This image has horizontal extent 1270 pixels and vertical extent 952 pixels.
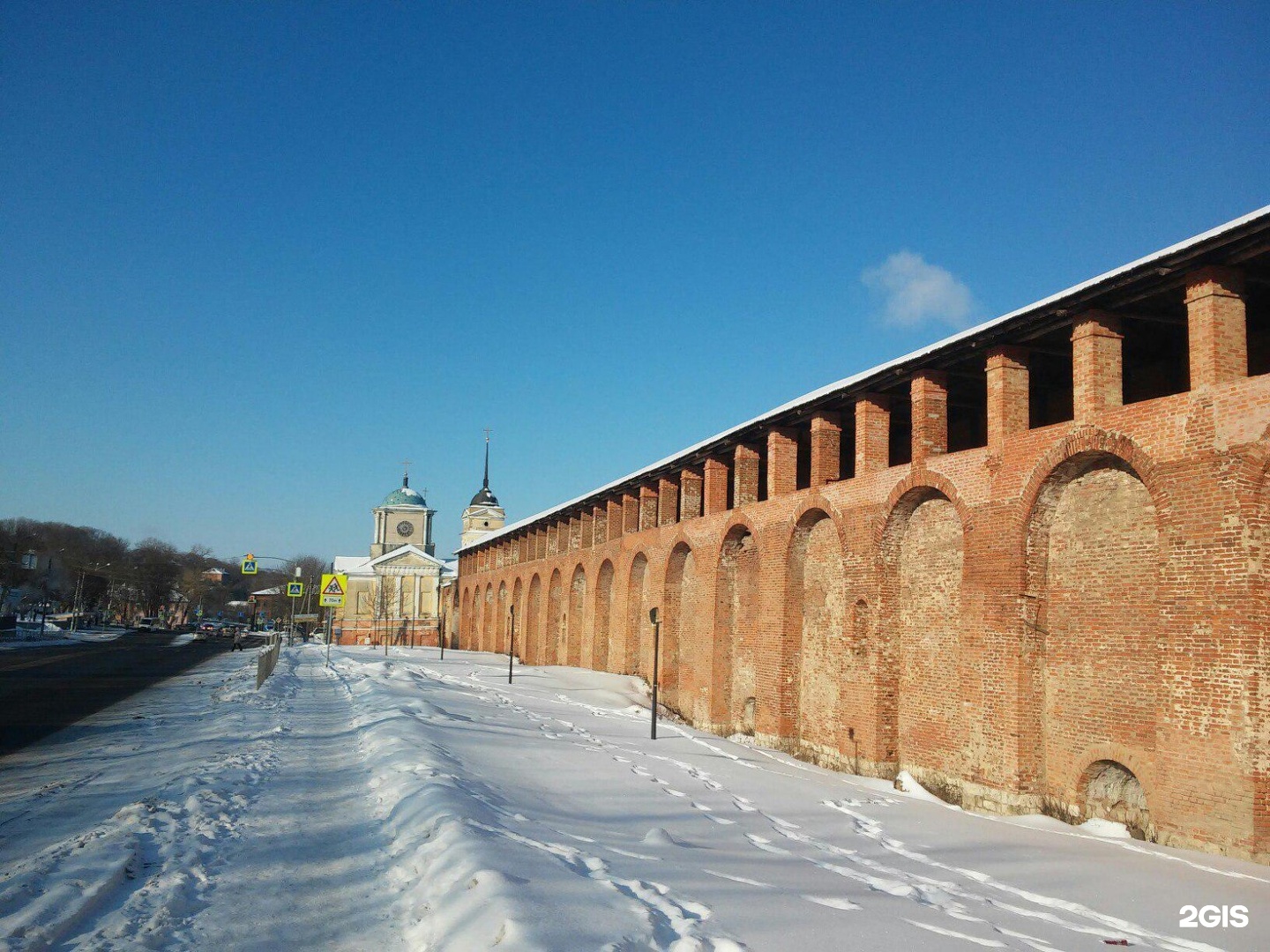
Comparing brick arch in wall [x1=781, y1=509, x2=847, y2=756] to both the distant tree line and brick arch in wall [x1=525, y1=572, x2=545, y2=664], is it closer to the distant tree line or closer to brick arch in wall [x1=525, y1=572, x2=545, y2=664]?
brick arch in wall [x1=525, y1=572, x2=545, y2=664]

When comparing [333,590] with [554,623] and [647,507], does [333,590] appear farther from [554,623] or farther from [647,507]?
[554,623]

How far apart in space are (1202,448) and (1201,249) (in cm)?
232

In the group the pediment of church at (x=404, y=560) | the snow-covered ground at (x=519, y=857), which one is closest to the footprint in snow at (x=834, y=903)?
the snow-covered ground at (x=519, y=857)

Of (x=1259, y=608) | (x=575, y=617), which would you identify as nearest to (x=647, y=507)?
(x=575, y=617)

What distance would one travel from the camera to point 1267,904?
8000mm

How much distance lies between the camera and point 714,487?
78.8ft

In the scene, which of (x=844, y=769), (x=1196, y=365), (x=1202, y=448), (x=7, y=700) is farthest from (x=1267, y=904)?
(x=7, y=700)

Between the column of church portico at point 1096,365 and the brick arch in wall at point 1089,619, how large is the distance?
68 cm

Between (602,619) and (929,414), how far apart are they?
18.4 metres

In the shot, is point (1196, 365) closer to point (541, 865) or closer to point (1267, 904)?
point (1267, 904)

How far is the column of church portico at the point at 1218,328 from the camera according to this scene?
10711 mm

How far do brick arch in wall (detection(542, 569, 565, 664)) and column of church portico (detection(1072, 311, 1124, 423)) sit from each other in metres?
26.6

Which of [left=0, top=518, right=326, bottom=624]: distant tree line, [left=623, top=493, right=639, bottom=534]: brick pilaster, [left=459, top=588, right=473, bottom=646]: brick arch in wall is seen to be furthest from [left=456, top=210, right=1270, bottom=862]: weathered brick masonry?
[left=0, top=518, right=326, bottom=624]: distant tree line

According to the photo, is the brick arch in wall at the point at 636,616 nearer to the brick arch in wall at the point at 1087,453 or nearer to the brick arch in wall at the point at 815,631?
the brick arch in wall at the point at 815,631
